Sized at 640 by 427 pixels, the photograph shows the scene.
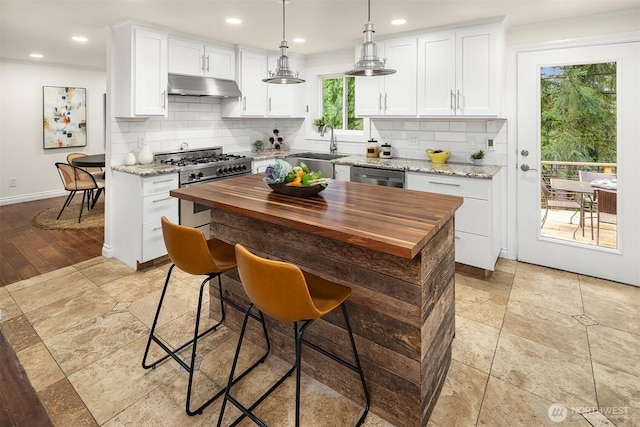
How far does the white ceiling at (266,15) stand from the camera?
3.01m

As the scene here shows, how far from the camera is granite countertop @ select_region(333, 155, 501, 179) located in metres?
3.38

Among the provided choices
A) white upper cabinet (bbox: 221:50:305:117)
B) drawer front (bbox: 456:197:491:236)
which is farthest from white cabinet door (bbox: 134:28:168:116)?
drawer front (bbox: 456:197:491:236)

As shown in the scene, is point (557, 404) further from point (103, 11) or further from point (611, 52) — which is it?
point (103, 11)

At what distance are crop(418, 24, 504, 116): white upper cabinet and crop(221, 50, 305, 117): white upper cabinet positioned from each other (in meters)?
2.03

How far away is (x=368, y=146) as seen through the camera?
4555 mm

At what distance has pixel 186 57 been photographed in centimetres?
403

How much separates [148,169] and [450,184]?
2968 mm

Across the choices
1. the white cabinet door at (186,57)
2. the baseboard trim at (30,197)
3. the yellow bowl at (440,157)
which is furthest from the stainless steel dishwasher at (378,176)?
the baseboard trim at (30,197)

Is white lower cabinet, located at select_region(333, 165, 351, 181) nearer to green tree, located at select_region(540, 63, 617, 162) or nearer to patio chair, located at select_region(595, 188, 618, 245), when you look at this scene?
green tree, located at select_region(540, 63, 617, 162)

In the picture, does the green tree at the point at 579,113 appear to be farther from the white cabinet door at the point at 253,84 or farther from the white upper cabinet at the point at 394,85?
the white cabinet door at the point at 253,84

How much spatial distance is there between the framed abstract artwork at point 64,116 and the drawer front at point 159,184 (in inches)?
173

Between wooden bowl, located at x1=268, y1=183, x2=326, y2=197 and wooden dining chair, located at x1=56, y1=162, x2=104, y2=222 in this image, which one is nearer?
wooden bowl, located at x1=268, y1=183, x2=326, y2=197

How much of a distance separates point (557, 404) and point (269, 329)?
64.8 inches

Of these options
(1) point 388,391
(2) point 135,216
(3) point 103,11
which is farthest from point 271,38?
(1) point 388,391
